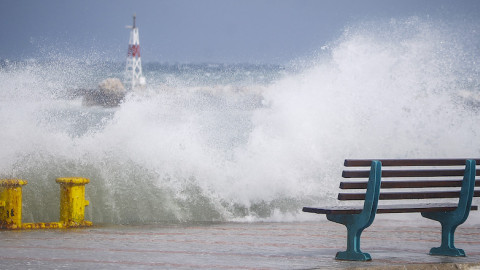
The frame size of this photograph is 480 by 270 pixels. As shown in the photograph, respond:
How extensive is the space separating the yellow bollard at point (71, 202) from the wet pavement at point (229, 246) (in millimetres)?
286

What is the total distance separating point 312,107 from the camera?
16234 millimetres

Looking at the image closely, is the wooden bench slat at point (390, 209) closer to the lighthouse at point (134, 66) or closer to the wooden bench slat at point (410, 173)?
the wooden bench slat at point (410, 173)

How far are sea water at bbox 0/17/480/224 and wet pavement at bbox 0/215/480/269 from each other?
1.85 m

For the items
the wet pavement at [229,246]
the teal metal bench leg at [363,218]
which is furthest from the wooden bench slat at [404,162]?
the wet pavement at [229,246]

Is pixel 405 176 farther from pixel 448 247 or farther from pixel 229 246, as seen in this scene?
pixel 229 246

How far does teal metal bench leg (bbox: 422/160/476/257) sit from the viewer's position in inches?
286

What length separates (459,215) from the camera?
7320 millimetres

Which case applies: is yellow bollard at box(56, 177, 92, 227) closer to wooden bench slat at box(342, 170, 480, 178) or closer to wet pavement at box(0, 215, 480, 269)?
wet pavement at box(0, 215, 480, 269)

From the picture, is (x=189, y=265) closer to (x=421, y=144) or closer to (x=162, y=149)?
(x=162, y=149)

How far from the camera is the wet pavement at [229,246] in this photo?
6582 millimetres

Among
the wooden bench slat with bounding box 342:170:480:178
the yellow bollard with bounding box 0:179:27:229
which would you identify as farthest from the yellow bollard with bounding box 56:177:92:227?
the wooden bench slat with bounding box 342:170:480:178

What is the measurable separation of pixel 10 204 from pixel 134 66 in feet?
184

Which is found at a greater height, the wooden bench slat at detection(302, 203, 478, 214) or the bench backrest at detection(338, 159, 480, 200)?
the bench backrest at detection(338, 159, 480, 200)

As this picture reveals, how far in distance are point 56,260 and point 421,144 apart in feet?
35.5
